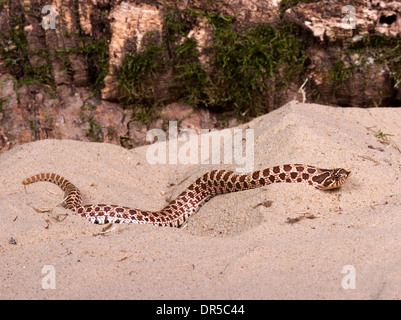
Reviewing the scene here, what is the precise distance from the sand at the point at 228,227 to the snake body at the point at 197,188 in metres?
0.20

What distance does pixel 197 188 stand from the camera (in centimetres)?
777

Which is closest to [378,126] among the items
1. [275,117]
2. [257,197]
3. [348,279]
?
[275,117]

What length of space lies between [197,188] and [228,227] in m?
1.38

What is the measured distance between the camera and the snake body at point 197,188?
672cm

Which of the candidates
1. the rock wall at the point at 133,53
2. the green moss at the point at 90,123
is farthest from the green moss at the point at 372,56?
the green moss at the point at 90,123

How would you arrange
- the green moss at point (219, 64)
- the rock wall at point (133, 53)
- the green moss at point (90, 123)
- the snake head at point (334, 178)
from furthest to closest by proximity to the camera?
the green moss at point (90, 123)
the green moss at point (219, 64)
the rock wall at point (133, 53)
the snake head at point (334, 178)

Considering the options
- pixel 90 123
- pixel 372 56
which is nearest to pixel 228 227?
pixel 90 123

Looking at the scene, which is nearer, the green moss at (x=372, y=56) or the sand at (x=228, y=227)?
the sand at (x=228, y=227)

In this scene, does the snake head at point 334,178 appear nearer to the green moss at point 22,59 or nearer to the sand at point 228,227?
the sand at point 228,227

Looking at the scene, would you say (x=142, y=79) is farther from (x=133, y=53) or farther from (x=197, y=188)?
(x=197, y=188)

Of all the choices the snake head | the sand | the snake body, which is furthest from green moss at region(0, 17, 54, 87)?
the snake head

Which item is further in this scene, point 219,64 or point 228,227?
point 219,64
